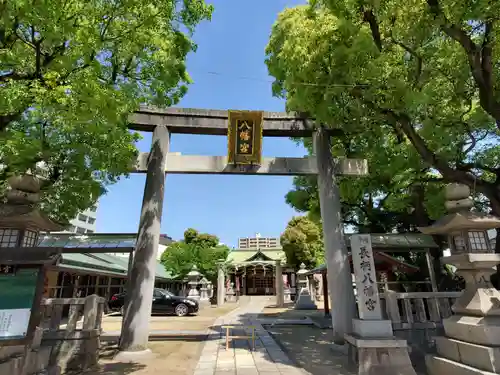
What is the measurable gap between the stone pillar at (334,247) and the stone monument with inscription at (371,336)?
2.06 meters

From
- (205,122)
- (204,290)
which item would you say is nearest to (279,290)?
(204,290)

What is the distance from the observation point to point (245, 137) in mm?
10094

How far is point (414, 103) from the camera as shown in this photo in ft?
21.9

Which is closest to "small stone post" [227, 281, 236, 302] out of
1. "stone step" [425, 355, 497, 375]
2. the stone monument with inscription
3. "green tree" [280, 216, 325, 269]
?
"green tree" [280, 216, 325, 269]

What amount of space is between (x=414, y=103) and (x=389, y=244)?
5.76 metres

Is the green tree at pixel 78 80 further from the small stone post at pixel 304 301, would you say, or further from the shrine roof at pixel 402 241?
the small stone post at pixel 304 301

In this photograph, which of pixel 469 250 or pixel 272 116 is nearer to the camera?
pixel 469 250

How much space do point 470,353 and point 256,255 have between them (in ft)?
97.5

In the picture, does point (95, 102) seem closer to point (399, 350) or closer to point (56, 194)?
point (56, 194)

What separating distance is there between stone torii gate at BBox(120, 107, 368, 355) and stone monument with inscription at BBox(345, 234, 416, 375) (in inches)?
83.9

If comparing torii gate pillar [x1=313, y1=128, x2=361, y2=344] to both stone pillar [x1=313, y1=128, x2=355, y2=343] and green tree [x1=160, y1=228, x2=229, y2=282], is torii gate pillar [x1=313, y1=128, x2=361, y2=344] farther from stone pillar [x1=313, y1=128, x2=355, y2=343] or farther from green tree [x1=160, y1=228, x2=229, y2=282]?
green tree [x1=160, y1=228, x2=229, y2=282]

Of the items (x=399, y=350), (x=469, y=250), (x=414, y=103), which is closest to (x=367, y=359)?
(x=399, y=350)

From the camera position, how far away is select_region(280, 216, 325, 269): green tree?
26.9m

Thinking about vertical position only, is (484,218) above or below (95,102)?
below
